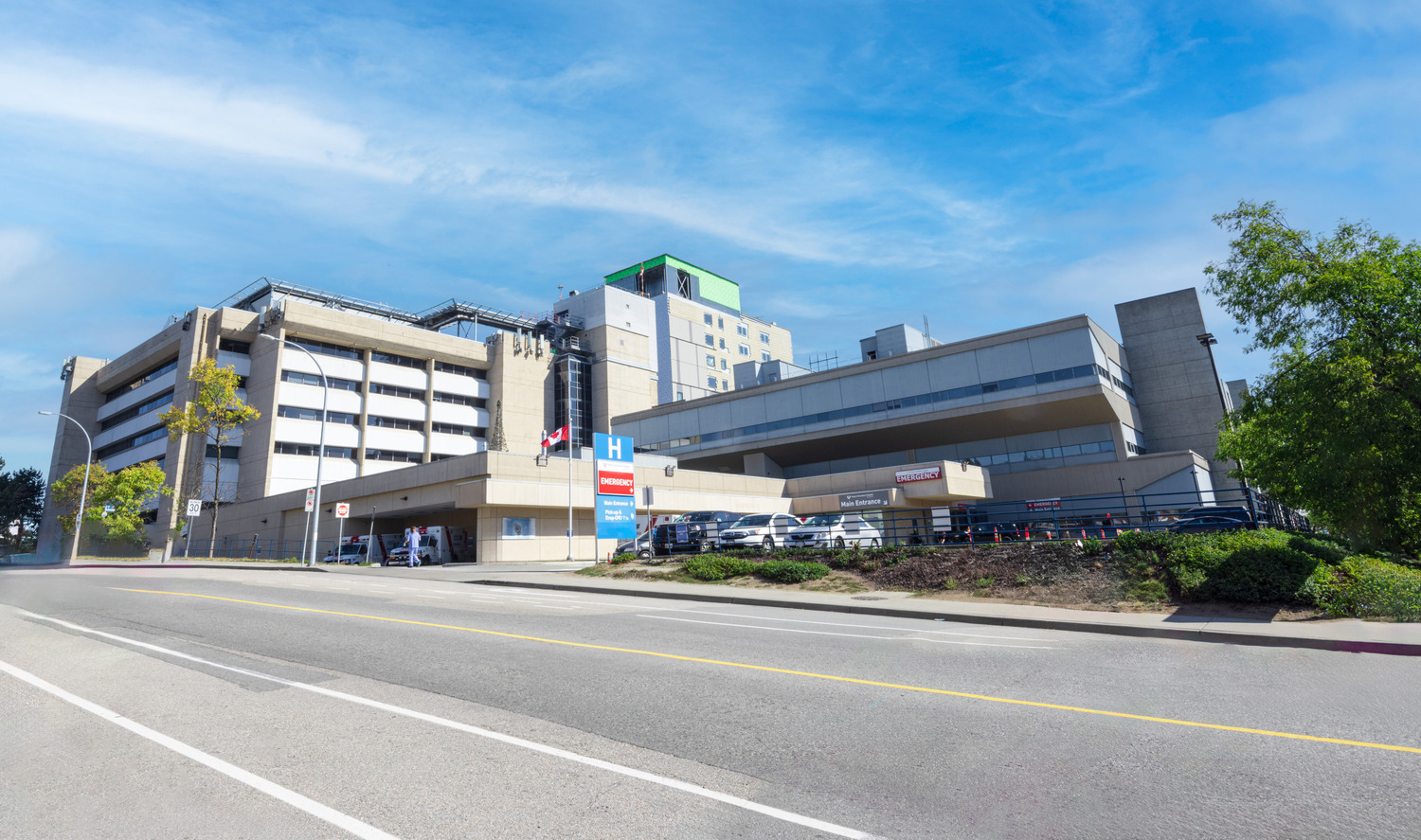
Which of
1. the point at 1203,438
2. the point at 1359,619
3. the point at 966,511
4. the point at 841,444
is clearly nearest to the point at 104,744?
the point at 1359,619

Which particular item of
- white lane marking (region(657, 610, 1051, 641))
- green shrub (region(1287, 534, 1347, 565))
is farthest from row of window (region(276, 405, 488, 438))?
green shrub (region(1287, 534, 1347, 565))

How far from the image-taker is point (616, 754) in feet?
17.7

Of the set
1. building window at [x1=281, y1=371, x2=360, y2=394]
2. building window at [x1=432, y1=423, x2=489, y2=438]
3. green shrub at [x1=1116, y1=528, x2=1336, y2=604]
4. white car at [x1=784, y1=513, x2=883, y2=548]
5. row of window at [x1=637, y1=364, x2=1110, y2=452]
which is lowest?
green shrub at [x1=1116, y1=528, x2=1336, y2=604]

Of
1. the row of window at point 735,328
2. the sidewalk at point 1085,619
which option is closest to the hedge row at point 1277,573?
the sidewalk at point 1085,619

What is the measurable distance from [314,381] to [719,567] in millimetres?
54510

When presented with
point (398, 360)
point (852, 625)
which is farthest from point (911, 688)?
point (398, 360)

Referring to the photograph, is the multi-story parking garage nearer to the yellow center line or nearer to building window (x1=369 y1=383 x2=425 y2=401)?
building window (x1=369 y1=383 x2=425 y2=401)

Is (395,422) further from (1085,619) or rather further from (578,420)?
(1085,619)

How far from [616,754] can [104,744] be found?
4234 millimetres

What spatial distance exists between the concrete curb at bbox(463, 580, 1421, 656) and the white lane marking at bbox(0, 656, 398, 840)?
1214 centimetres

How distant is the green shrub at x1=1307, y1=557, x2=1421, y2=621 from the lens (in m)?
12.3

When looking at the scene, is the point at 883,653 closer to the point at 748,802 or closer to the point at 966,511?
the point at 748,802

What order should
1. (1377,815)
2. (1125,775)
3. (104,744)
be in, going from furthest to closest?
(104,744) < (1125,775) < (1377,815)

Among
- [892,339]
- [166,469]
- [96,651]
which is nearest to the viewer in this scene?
[96,651]
